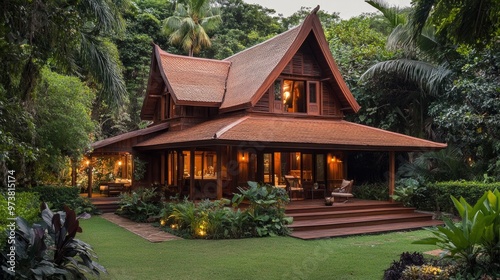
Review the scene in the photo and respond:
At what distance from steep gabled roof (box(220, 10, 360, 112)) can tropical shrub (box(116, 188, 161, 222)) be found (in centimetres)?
414

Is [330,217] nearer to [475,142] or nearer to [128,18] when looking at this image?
[475,142]

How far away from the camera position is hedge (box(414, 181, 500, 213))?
13.6 metres

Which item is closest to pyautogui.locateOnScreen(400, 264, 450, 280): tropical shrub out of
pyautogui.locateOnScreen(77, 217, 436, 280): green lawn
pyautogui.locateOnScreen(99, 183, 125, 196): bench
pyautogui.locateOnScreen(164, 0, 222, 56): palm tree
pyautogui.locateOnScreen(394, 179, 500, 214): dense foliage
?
pyautogui.locateOnScreen(77, 217, 436, 280): green lawn

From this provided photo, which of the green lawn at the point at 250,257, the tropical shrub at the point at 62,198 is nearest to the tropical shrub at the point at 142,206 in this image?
the tropical shrub at the point at 62,198

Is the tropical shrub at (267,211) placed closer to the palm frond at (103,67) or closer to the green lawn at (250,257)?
the green lawn at (250,257)

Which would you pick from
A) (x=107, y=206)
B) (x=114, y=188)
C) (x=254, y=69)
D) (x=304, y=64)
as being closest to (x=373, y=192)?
(x=304, y=64)

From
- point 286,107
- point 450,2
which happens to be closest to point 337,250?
point 450,2

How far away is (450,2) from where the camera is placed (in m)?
6.68

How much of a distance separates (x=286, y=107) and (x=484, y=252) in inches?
450

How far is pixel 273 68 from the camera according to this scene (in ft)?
50.0

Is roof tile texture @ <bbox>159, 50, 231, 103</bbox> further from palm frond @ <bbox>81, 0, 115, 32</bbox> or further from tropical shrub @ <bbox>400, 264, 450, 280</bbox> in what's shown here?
tropical shrub @ <bbox>400, 264, 450, 280</bbox>

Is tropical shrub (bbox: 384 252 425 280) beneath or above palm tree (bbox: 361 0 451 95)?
beneath

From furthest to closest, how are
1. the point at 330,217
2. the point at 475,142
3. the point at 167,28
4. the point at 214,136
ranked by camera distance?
the point at 167,28 → the point at 475,142 → the point at 330,217 → the point at 214,136

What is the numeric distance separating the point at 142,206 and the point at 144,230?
7.58ft
